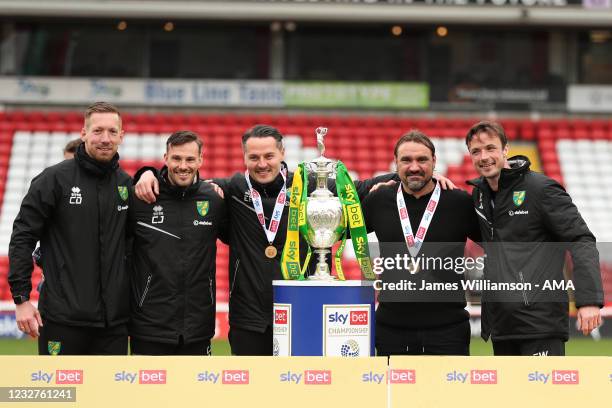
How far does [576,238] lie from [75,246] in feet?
7.95

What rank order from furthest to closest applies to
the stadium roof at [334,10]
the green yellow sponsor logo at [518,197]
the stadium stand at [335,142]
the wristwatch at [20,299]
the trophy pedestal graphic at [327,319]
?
the stadium stand at [335,142] < the stadium roof at [334,10] < the wristwatch at [20,299] < the green yellow sponsor logo at [518,197] < the trophy pedestal graphic at [327,319]

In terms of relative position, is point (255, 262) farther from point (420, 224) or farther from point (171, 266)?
point (420, 224)

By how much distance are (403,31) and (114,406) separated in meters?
12.2

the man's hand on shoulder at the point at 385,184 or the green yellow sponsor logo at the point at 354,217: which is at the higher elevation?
the man's hand on shoulder at the point at 385,184

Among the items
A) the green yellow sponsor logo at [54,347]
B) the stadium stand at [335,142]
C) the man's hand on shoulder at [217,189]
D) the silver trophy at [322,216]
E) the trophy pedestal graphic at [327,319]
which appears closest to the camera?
the trophy pedestal graphic at [327,319]

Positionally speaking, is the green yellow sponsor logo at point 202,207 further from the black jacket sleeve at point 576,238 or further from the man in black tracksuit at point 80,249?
the black jacket sleeve at point 576,238

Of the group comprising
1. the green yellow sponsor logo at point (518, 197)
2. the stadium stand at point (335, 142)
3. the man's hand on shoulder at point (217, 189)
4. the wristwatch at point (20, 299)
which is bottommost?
the wristwatch at point (20, 299)

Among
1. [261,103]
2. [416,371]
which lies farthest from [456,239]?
[261,103]

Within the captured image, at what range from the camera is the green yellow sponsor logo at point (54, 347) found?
4703 millimetres

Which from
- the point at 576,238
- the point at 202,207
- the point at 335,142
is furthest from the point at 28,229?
the point at 335,142

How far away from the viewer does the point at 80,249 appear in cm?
470

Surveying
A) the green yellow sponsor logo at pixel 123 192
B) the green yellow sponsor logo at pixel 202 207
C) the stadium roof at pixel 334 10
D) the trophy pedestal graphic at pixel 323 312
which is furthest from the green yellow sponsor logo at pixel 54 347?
the stadium roof at pixel 334 10

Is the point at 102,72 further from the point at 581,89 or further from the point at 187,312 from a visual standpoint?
the point at 187,312

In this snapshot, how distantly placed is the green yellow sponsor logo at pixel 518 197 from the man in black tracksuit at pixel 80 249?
1.94 meters
